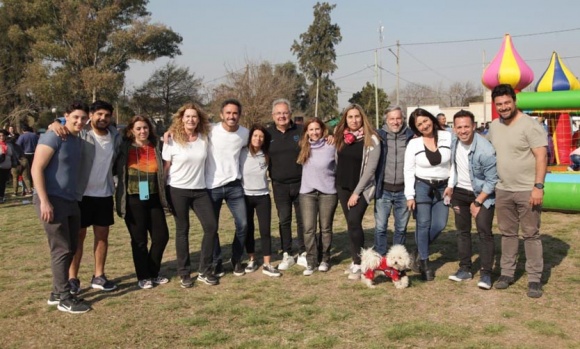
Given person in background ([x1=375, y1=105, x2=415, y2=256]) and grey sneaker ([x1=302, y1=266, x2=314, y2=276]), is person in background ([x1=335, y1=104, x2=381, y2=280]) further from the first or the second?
grey sneaker ([x1=302, y1=266, x2=314, y2=276])

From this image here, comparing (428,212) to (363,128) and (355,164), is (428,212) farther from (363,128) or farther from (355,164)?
(363,128)

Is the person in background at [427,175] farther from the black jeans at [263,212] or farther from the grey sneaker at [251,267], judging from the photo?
the grey sneaker at [251,267]

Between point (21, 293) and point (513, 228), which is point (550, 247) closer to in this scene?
point (513, 228)

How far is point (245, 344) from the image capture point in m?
3.69

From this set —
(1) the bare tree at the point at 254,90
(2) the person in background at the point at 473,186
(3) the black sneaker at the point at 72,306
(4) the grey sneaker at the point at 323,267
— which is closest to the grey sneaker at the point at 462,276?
(2) the person in background at the point at 473,186

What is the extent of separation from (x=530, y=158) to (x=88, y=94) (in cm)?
2691

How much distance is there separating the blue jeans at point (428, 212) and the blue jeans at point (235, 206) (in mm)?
1787

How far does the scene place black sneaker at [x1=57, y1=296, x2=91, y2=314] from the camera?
14.4 ft

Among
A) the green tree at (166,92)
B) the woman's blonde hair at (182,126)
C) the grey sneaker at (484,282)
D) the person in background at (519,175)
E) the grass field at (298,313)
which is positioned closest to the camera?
the grass field at (298,313)

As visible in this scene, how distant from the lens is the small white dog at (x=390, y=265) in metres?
4.86

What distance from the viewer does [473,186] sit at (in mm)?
4863

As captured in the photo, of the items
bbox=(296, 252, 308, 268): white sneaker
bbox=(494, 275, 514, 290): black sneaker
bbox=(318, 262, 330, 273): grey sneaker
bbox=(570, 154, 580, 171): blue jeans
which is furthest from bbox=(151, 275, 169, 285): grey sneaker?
bbox=(570, 154, 580, 171): blue jeans

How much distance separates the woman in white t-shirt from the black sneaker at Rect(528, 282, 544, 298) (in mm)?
2992

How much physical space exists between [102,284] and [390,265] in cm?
283
